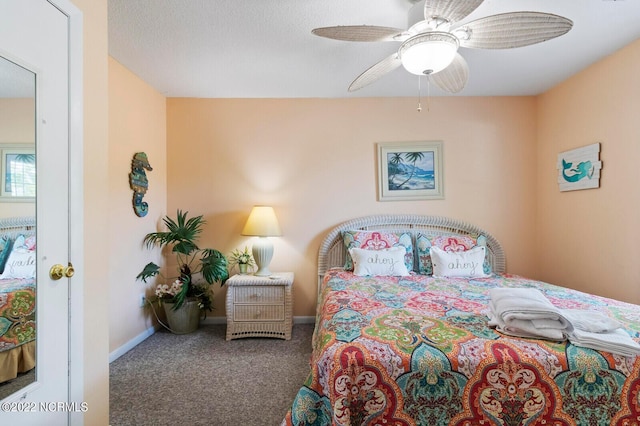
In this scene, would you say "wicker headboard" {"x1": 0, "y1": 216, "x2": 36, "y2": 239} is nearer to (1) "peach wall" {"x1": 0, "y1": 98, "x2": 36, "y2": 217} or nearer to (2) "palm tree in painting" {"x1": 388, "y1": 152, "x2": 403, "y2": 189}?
(1) "peach wall" {"x1": 0, "y1": 98, "x2": 36, "y2": 217}

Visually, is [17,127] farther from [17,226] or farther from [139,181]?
[139,181]

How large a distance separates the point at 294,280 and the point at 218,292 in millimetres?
865

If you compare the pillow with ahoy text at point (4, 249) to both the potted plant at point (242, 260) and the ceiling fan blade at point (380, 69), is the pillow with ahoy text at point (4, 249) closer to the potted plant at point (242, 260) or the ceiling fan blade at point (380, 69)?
the ceiling fan blade at point (380, 69)

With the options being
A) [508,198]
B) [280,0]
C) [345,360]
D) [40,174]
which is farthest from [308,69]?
[508,198]

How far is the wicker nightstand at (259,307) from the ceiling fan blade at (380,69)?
6.21 ft

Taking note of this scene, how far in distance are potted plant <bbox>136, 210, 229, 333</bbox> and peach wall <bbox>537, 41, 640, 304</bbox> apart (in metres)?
3.41

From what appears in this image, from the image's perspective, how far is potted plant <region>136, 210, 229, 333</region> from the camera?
279 cm

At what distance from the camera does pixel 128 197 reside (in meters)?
2.58

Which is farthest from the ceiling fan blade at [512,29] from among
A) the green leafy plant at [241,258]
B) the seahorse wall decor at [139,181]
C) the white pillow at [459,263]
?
the seahorse wall decor at [139,181]

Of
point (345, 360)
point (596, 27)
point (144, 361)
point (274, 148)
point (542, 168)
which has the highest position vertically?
point (596, 27)

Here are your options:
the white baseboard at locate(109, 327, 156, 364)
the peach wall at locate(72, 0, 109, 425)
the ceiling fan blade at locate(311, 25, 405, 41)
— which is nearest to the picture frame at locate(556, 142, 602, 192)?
the ceiling fan blade at locate(311, 25, 405, 41)

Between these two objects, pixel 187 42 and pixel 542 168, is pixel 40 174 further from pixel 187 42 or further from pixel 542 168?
pixel 542 168

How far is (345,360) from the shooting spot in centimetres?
115

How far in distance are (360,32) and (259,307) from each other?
2413 millimetres
